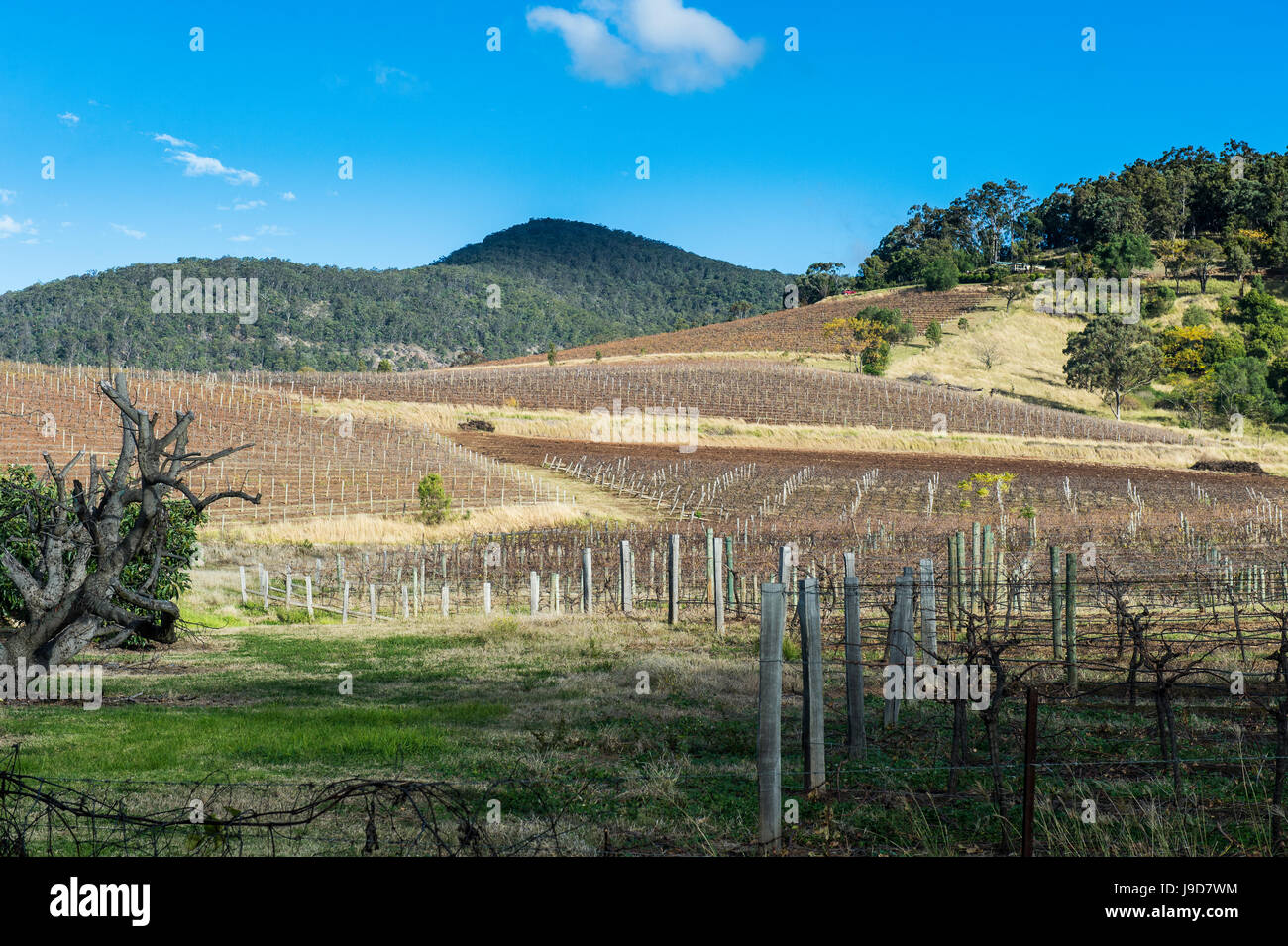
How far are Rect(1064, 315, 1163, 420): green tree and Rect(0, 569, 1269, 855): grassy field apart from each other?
80.4 m

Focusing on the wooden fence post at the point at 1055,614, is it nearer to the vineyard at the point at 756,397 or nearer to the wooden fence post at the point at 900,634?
the wooden fence post at the point at 900,634

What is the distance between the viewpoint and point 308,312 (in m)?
193

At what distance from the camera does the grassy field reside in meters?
7.12

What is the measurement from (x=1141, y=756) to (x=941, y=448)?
57.2m

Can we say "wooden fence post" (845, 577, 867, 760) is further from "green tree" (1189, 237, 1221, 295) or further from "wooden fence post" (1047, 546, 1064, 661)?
"green tree" (1189, 237, 1221, 295)

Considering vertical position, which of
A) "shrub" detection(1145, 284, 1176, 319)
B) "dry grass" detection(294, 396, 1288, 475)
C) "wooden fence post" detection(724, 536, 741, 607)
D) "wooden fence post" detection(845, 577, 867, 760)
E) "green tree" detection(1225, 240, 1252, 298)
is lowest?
"wooden fence post" detection(724, 536, 741, 607)

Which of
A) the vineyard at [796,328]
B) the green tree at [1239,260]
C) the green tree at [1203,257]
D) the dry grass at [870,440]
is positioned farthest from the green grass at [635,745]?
the green tree at [1239,260]

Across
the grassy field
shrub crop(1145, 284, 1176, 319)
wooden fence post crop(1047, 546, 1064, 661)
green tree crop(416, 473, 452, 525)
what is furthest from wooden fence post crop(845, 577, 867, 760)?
shrub crop(1145, 284, 1176, 319)

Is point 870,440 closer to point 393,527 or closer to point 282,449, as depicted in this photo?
point 282,449

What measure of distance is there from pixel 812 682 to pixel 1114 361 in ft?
291

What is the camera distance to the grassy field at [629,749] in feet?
23.4

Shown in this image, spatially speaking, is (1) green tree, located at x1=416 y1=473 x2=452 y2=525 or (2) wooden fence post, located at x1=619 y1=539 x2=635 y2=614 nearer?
(2) wooden fence post, located at x1=619 y1=539 x2=635 y2=614

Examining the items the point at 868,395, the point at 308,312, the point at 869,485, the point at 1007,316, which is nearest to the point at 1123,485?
the point at 869,485

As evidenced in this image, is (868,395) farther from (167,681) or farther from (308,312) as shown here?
(308,312)
